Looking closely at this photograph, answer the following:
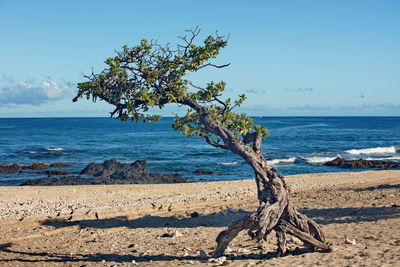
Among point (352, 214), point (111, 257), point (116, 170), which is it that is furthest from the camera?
point (116, 170)

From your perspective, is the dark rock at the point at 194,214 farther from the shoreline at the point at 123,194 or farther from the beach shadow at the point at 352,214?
the beach shadow at the point at 352,214

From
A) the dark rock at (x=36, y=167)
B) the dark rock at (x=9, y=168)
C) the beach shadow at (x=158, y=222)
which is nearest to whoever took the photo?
the beach shadow at (x=158, y=222)

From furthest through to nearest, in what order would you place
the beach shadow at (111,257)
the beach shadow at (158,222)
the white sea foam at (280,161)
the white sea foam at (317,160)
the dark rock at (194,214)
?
the white sea foam at (317,160) → the white sea foam at (280,161) → the dark rock at (194,214) → the beach shadow at (158,222) → the beach shadow at (111,257)

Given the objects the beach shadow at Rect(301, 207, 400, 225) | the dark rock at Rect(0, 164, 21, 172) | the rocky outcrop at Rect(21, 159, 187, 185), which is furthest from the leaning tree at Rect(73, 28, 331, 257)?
the dark rock at Rect(0, 164, 21, 172)

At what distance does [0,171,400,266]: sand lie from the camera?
32.7 feet

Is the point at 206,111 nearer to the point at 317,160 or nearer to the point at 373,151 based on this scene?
the point at 317,160

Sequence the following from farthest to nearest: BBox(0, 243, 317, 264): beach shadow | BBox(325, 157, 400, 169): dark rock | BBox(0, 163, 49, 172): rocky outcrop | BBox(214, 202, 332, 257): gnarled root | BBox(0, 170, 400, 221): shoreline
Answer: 1. BBox(325, 157, 400, 169): dark rock
2. BBox(0, 163, 49, 172): rocky outcrop
3. BBox(0, 170, 400, 221): shoreline
4. BBox(0, 243, 317, 264): beach shadow
5. BBox(214, 202, 332, 257): gnarled root

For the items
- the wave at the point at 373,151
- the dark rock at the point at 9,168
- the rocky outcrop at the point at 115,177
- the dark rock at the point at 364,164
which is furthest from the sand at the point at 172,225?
the wave at the point at 373,151

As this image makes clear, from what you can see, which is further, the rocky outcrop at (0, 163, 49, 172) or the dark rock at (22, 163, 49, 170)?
the dark rock at (22, 163, 49, 170)

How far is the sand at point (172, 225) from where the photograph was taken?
9.95 m

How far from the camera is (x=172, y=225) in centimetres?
Result: 1385

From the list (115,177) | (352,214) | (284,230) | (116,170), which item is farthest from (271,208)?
(116,170)

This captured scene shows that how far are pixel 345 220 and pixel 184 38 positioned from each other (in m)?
7.71

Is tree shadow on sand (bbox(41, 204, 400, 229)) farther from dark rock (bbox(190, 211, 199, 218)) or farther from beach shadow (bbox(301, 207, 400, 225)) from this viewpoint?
dark rock (bbox(190, 211, 199, 218))
